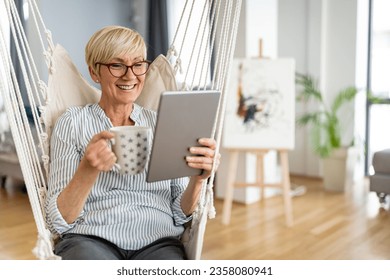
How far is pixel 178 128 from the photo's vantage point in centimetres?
87

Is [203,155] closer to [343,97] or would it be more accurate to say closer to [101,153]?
[101,153]

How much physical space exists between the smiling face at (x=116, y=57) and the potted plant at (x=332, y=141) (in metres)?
2.63

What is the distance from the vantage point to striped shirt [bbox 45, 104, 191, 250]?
102 cm

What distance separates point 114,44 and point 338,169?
273 cm

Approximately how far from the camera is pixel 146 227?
106 cm

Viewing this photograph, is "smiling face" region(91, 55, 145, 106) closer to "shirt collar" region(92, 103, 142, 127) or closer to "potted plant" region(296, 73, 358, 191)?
"shirt collar" region(92, 103, 142, 127)

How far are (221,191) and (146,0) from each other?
5.51ft

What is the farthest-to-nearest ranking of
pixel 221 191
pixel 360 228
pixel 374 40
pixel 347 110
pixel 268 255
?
1. pixel 347 110
2. pixel 221 191
3. pixel 374 40
4. pixel 360 228
5. pixel 268 255

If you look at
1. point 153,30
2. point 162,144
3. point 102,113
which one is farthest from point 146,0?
point 162,144

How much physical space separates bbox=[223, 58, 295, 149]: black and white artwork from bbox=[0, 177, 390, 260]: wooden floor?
0.46 m

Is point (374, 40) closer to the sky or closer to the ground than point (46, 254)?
closer to the sky

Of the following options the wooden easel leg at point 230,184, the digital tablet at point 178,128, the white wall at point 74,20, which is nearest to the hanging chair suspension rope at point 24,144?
the digital tablet at point 178,128

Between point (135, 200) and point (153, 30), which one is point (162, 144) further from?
point (153, 30)

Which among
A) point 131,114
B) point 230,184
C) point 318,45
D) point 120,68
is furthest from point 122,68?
point 318,45
